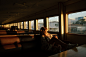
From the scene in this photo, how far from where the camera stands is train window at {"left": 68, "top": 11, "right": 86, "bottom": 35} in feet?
14.3

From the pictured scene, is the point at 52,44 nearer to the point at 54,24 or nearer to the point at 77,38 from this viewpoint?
the point at 77,38

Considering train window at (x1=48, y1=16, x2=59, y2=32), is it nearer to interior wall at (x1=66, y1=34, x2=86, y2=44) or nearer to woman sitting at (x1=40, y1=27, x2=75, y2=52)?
interior wall at (x1=66, y1=34, x2=86, y2=44)

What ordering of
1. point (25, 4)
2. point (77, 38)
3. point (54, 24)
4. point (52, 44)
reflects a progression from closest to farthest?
point (52, 44) → point (77, 38) → point (25, 4) → point (54, 24)

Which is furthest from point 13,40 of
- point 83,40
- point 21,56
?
point 83,40

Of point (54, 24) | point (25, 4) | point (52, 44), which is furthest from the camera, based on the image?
point (54, 24)

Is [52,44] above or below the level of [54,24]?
below

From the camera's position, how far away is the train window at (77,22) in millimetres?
4371

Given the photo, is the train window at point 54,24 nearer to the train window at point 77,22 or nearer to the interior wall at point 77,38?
the train window at point 77,22

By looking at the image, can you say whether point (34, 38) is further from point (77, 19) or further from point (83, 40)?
point (77, 19)

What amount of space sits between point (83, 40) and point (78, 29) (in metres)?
0.75

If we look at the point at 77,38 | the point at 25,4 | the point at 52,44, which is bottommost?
the point at 77,38

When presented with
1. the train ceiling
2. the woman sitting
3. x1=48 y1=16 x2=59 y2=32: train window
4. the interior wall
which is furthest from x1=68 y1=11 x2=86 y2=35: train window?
the woman sitting

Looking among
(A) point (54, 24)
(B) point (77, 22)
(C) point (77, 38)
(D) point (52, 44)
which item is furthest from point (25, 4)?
(C) point (77, 38)

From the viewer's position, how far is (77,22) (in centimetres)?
474
